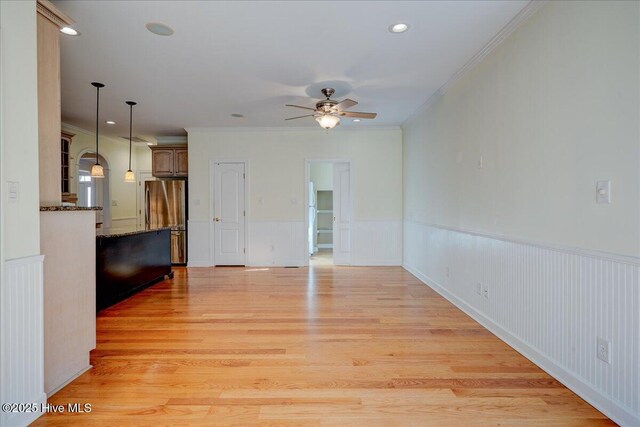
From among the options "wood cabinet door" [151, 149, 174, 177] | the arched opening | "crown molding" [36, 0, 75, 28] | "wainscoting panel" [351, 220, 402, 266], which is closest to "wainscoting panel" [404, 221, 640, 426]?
"wainscoting panel" [351, 220, 402, 266]

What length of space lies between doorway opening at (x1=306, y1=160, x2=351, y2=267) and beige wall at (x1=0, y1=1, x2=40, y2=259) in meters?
4.76

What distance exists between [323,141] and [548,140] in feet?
14.5

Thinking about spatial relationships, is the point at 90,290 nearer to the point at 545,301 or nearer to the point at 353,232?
the point at 545,301

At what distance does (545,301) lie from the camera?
234 cm

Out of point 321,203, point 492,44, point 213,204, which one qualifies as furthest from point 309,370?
point 321,203

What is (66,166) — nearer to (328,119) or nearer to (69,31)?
(69,31)

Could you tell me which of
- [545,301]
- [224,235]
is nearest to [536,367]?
[545,301]

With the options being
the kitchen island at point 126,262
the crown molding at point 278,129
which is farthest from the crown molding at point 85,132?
the kitchen island at point 126,262

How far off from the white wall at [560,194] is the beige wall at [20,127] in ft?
10.6

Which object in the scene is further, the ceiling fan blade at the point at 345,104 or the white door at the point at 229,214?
the white door at the point at 229,214

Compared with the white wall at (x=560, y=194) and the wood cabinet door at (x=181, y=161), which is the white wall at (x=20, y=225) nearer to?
the white wall at (x=560, y=194)

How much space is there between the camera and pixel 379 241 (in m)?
6.39

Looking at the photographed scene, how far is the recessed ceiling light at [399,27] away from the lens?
271 cm

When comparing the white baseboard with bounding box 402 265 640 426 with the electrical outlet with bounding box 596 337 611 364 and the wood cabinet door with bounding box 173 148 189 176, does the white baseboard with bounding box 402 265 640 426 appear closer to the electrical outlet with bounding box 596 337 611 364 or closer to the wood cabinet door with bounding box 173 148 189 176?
the electrical outlet with bounding box 596 337 611 364
